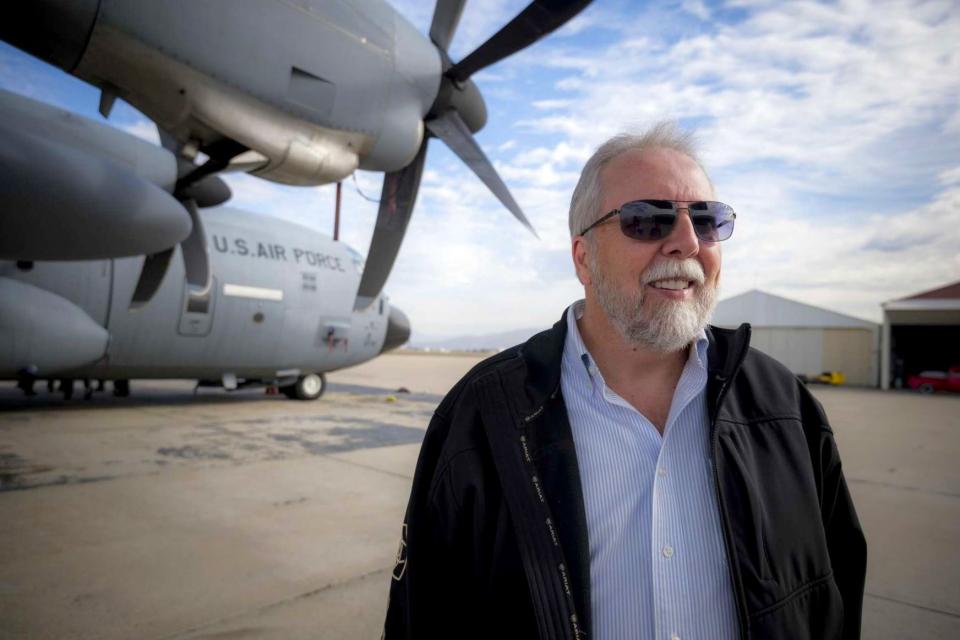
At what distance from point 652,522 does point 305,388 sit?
43.6 feet

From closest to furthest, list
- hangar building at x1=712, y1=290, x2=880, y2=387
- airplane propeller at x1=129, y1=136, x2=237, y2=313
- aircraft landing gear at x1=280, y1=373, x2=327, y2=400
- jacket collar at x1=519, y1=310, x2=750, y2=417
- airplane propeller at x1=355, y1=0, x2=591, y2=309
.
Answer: jacket collar at x1=519, y1=310, x2=750, y2=417 < airplane propeller at x1=355, y1=0, x2=591, y2=309 < airplane propeller at x1=129, y1=136, x2=237, y2=313 < aircraft landing gear at x1=280, y1=373, x2=327, y2=400 < hangar building at x1=712, y1=290, x2=880, y2=387

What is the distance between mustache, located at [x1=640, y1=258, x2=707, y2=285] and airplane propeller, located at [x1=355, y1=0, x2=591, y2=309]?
134 inches

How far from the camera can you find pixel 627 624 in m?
1.44

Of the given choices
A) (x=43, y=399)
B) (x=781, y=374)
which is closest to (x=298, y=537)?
(x=781, y=374)

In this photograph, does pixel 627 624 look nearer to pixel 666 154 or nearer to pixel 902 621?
pixel 666 154

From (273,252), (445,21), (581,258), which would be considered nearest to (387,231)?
(445,21)

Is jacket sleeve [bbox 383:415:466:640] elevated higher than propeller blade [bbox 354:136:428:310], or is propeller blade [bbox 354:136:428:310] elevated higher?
propeller blade [bbox 354:136:428:310]

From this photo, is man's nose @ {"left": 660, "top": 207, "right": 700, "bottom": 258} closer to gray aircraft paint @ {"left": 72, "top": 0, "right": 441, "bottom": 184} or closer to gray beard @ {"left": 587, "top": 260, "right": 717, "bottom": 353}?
gray beard @ {"left": 587, "top": 260, "right": 717, "bottom": 353}

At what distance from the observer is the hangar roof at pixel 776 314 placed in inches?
1169

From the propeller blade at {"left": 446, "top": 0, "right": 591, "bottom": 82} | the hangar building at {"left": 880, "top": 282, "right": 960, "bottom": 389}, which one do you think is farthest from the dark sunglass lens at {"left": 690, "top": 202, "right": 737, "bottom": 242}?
the hangar building at {"left": 880, "top": 282, "right": 960, "bottom": 389}

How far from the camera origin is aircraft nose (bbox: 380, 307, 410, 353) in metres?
15.2

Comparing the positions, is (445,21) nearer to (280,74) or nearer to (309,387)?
(280,74)

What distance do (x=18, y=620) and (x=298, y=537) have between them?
1.69 metres

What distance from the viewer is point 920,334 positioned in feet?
103
